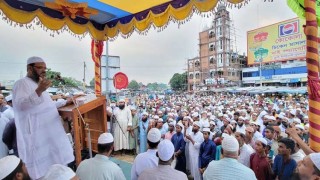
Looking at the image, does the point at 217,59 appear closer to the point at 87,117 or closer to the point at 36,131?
the point at 87,117

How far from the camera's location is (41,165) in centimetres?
233

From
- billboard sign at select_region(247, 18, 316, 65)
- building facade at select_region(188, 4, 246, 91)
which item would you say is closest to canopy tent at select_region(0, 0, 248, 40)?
billboard sign at select_region(247, 18, 316, 65)

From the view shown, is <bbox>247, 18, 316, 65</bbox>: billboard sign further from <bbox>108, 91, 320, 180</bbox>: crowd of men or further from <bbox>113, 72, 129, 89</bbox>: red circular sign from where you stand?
<bbox>113, 72, 129, 89</bbox>: red circular sign

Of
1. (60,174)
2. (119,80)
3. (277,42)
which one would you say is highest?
(277,42)

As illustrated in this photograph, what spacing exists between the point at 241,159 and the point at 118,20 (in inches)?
149

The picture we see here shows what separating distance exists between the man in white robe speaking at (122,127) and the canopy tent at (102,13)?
2864 millimetres

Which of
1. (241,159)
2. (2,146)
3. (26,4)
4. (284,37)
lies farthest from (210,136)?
(284,37)

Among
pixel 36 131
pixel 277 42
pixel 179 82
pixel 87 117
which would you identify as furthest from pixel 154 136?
pixel 179 82

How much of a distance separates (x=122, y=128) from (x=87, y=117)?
420 centimetres

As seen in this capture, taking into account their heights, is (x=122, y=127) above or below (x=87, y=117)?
below

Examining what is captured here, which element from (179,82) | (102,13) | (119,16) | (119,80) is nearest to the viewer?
(102,13)

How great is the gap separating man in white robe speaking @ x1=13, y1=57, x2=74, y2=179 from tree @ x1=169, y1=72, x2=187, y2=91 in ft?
240

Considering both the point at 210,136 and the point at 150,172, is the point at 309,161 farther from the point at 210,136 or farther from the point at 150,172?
the point at 210,136

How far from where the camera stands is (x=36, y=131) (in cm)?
232
